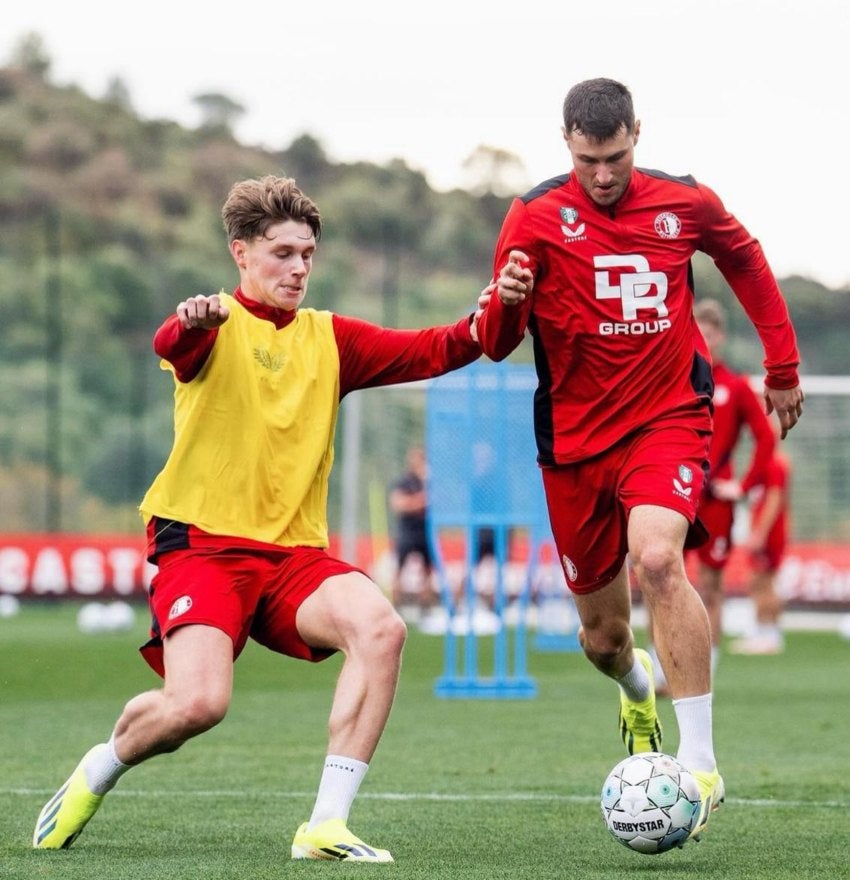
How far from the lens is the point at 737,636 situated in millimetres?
22578

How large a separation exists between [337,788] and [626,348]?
184 centimetres

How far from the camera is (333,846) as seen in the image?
5.53 m

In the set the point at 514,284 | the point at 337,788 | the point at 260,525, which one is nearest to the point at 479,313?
the point at 514,284

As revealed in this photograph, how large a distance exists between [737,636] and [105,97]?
1510 inches

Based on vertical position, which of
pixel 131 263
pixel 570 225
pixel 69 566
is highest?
pixel 131 263

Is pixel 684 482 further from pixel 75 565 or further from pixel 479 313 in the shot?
pixel 75 565

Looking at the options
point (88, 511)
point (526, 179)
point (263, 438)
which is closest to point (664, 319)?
point (263, 438)

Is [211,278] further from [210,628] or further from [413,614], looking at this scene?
[210,628]

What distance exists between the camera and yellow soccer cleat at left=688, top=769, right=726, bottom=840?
565 cm

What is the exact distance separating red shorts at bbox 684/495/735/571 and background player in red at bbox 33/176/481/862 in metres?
6.26

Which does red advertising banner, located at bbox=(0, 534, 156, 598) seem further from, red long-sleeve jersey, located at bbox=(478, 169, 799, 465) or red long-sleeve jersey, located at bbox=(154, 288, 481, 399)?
red long-sleeve jersey, located at bbox=(154, 288, 481, 399)

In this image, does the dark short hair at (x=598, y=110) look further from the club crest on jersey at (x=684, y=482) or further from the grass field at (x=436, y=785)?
the grass field at (x=436, y=785)

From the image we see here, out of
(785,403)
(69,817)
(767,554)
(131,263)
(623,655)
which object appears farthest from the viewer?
(131,263)

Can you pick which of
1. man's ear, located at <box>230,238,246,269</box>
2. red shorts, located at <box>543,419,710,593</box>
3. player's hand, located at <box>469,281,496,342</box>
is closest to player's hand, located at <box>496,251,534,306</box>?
player's hand, located at <box>469,281,496,342</box>
